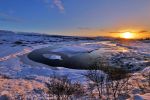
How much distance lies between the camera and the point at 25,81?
A: 43.2ft

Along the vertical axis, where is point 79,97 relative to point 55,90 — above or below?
below

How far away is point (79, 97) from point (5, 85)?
4883mm

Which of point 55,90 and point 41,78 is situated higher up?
point 55,90

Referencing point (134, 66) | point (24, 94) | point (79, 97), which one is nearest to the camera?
point (79, 97)

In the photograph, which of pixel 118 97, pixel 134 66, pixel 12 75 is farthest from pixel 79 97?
pixel 134 66

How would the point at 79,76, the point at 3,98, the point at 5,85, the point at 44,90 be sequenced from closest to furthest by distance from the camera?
the point at 3,98 < the point at 44,90 < the point at 5,85 < the point at 79,76

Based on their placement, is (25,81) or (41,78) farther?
(41,78)

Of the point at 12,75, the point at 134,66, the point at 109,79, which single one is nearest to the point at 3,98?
the point at 109,79

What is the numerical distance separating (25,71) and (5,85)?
4466 mm

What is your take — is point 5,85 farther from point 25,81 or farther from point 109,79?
point 109,79

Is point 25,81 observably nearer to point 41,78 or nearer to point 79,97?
point 41,78

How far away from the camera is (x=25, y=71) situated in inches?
646

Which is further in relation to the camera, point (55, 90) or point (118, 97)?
point (118, 97)

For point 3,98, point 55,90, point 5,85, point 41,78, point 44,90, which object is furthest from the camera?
point 41,78
